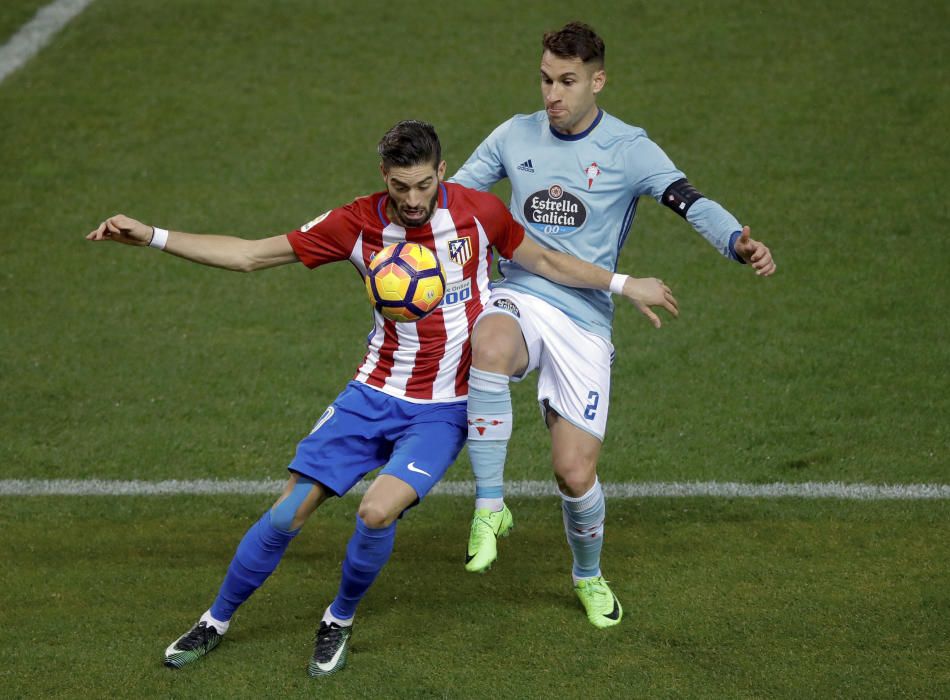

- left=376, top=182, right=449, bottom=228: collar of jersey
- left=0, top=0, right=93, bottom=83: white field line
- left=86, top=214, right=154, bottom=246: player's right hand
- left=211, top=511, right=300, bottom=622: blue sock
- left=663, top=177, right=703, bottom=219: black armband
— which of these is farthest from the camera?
left=0, top=0, right=93, bottom=83: white field line

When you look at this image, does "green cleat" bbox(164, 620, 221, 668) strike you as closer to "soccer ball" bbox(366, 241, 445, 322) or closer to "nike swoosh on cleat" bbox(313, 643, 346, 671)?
"nike swoosh on cleat" bbox(313, 643, 346, 671)

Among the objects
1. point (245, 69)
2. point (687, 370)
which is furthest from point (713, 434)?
point (245, 69)

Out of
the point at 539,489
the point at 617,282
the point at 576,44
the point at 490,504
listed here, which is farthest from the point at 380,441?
the point at 539,489

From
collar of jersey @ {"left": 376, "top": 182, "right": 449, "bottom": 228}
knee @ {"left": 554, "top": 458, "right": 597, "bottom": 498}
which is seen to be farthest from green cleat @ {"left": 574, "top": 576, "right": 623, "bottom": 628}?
collar of jersey @ {"left": 376, "top": 182, "right": 449, "bottom": 228}

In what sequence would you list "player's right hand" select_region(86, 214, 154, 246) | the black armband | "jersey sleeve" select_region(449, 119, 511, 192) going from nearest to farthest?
"player's right hand" select_region(86, 214, 154, 246)
the black armband
"jersey sleeve" select_region(449, 119, 511, 192)

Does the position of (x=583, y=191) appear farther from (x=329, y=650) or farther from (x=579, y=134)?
(x=329, y=650)

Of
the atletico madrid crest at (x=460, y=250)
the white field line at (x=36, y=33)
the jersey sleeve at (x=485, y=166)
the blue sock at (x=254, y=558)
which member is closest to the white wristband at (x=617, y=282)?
the atletico madrid crest at (x=460, y=250)

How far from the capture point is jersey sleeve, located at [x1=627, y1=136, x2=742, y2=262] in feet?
17.5

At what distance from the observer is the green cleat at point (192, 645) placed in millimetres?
5121

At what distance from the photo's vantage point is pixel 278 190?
10.5 metres

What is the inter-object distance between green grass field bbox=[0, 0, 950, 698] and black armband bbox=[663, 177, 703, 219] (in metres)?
1.72

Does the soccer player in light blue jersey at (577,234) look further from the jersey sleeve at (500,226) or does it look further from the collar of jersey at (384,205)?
the collar of jersey at (384,205)

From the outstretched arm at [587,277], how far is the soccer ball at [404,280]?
18.9 inches

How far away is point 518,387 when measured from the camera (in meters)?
8.32
